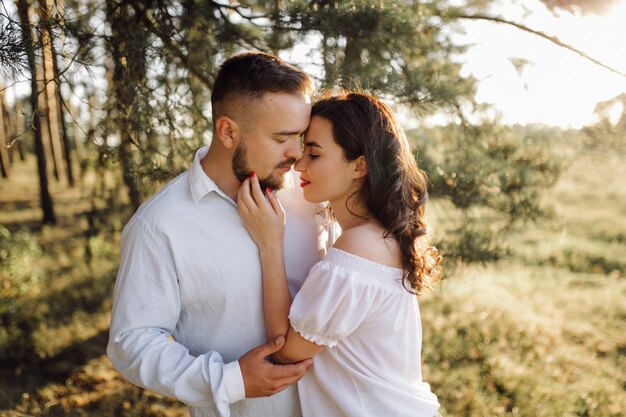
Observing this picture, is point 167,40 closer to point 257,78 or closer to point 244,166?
point 257,78

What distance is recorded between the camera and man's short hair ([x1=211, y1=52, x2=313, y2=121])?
6.02ft

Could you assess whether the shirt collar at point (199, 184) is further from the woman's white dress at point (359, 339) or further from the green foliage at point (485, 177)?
the green foliage at point (485, 177)

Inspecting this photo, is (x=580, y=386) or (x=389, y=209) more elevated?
(x=389, y=209)

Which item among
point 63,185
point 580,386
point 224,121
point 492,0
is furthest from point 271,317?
point 63,185

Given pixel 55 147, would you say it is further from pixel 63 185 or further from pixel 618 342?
pixel 618 342

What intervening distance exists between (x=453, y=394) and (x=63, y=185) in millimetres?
11350

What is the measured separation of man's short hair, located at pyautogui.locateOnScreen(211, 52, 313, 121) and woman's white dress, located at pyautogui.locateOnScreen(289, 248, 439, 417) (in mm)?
659

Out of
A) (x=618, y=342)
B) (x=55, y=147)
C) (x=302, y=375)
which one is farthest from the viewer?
(x=55, y=147)

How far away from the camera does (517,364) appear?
5.32 m

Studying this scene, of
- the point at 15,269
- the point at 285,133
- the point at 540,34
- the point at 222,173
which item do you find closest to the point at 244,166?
the point at 222,173

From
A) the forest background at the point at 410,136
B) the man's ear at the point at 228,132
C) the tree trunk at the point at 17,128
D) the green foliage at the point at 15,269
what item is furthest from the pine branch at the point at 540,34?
the green foliage at the point at 15,269

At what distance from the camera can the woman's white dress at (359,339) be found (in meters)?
1.65

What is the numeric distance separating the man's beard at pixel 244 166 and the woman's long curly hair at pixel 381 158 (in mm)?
236

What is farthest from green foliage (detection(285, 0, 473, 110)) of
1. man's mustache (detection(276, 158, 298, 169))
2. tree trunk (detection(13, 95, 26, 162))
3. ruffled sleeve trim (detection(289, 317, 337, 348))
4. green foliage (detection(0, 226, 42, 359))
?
green foliage (detection(0, 226, 42, 359))
